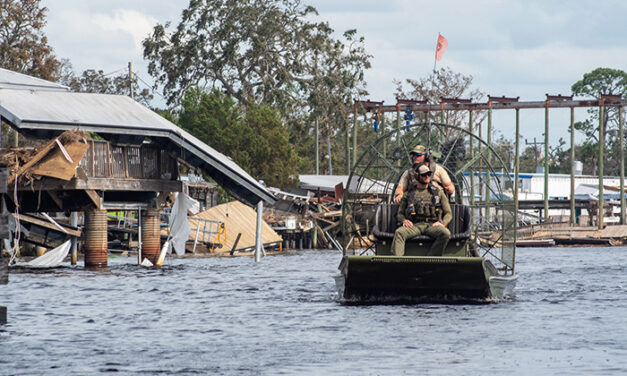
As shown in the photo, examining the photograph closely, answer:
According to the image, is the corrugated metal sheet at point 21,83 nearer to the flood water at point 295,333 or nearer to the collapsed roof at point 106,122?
the collapsed roof at point 106,122

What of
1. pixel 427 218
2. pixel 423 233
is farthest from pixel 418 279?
pixel 427 218

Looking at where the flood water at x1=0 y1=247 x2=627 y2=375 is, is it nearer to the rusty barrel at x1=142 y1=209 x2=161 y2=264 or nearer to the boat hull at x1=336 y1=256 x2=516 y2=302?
the boat hull at x1=336 y1=256 x2=516 y2=302

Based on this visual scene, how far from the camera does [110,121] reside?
3231 cm

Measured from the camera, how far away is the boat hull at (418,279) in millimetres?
17688

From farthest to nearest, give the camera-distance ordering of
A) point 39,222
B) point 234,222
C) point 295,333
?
point 234,222 < point 39,222 < point 295,333

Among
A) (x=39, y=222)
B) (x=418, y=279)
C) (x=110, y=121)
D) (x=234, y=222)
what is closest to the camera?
(x=418, y=279)

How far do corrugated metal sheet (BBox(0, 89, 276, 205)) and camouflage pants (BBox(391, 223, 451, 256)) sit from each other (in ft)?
49.3

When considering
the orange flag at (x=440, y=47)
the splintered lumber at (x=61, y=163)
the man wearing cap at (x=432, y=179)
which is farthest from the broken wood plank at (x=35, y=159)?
the orange flag at (x=440, y=47)

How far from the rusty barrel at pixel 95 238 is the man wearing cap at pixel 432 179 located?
16.5m

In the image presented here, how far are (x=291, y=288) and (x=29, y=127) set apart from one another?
10.1m

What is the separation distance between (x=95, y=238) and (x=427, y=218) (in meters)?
17.2

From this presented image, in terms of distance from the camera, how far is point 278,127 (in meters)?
66.2

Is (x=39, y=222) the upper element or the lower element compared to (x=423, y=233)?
lower

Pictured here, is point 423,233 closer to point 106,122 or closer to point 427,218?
point 427,218
